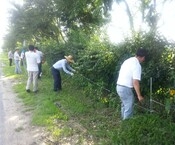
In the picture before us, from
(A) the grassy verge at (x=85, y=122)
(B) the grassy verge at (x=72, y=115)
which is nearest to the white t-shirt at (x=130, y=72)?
(A) the grassy verge at (x=85, y=122)

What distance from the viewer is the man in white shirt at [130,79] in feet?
21.9

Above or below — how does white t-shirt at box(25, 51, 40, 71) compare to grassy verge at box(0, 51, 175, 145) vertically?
above

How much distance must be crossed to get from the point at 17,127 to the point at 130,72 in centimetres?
357

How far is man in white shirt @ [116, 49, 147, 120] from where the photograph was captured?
21.9 feet

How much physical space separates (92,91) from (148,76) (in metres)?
3.91

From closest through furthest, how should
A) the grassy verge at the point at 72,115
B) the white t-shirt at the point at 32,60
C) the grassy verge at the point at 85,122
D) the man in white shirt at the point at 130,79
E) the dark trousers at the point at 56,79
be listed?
the grassy verge at the point at 85,122
the man in white shirt at the point at 130,79
the grassy verge at the point at 72,115
the white t-shirt at the point at 32,60
the dark trousers at the point at 56,79

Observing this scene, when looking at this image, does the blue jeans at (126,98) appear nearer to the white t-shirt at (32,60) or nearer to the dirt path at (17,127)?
the dirt path at (17,127)

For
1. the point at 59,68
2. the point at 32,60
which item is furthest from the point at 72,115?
the point at 32,60

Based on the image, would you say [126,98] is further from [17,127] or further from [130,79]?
[17,127]

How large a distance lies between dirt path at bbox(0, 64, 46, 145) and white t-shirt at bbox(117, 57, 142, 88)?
91.4 inches

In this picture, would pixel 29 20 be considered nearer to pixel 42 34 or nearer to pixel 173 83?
pixel 42 34

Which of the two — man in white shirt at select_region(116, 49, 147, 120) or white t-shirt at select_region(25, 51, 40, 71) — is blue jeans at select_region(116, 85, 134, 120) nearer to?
man in white shirt at select_region(116, 49, 147, 120)

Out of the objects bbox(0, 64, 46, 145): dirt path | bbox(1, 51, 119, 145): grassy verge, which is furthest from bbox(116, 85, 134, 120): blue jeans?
bbox(0, 64, 46, 145): dirt path

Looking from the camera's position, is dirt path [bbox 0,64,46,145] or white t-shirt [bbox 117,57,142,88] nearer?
white t-shirt [bbox 117,57,142,88]
